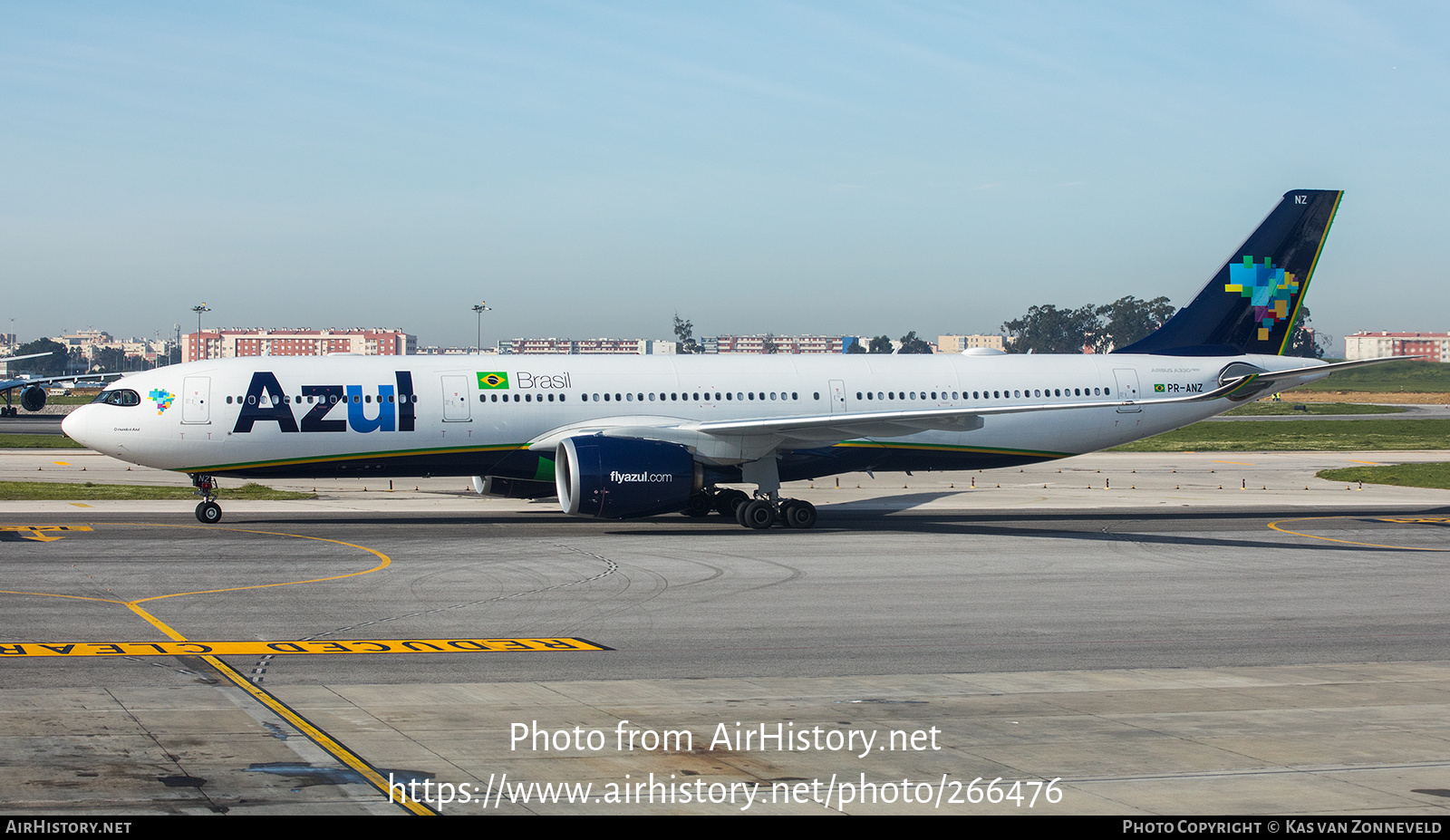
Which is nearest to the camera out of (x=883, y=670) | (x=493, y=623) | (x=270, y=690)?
(x=270, y=690)

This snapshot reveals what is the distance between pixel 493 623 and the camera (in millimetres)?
18703

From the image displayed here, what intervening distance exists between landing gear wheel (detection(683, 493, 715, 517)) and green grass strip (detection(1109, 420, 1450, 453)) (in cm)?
3100

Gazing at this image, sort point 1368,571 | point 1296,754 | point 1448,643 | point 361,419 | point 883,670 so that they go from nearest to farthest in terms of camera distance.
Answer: point 1296,754 < point 883,670 < point 1448,643 < point 1368,571 < point 361,419

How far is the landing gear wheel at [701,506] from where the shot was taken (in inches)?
1308

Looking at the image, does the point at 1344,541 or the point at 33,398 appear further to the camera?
the point at 33,398

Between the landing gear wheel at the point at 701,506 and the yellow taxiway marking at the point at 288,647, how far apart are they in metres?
15.2

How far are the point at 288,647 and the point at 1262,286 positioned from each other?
3114cm

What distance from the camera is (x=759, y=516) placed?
32.1 m

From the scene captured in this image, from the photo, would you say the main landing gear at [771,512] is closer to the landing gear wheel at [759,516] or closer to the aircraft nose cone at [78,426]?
the landing gear wheel at [759,516]

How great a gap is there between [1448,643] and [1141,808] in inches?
405

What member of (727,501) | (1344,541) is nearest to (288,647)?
(727,501)

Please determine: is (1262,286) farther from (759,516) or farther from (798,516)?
(759,516)
